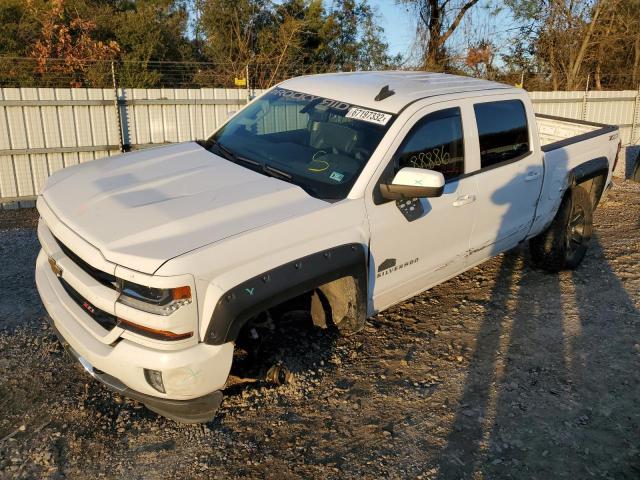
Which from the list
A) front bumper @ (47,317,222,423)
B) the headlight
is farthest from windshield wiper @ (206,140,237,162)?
front bumper @ (47,317,222,423)

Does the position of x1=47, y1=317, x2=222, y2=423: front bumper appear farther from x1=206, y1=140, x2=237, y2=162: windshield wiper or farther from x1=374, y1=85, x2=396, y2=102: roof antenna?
x1=374, y1=85, x2=396, y2=102: roof antenna

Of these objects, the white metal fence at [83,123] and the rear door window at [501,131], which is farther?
the white metal fence at [83,123]

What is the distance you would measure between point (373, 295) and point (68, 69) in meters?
14.0

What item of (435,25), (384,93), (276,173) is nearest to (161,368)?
(276,173)

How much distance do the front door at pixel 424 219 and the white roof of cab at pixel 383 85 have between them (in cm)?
20

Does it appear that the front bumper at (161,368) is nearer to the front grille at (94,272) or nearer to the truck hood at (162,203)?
the front grille at (94,272)

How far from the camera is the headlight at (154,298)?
2.81 metres

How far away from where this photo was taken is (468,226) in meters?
4.43

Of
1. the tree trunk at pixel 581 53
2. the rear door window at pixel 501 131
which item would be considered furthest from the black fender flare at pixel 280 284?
the tree trunk at pixel 581 53

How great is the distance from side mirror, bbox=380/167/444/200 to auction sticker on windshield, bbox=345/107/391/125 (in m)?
0.48

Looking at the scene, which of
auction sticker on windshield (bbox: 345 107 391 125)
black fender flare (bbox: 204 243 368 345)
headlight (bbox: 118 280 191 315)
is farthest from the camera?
auction sticker on windshield (bbox: 345 107 391 125)

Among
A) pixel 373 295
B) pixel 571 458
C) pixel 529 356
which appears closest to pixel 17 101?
pixel 373 295

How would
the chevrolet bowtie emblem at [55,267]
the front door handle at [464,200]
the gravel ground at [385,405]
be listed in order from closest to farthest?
the gravel ground at [385,405]
the chevrolet bowtie emblem at [55,267]
the front door handle at [464,200]

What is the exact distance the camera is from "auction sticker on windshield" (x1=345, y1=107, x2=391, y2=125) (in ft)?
13.0
